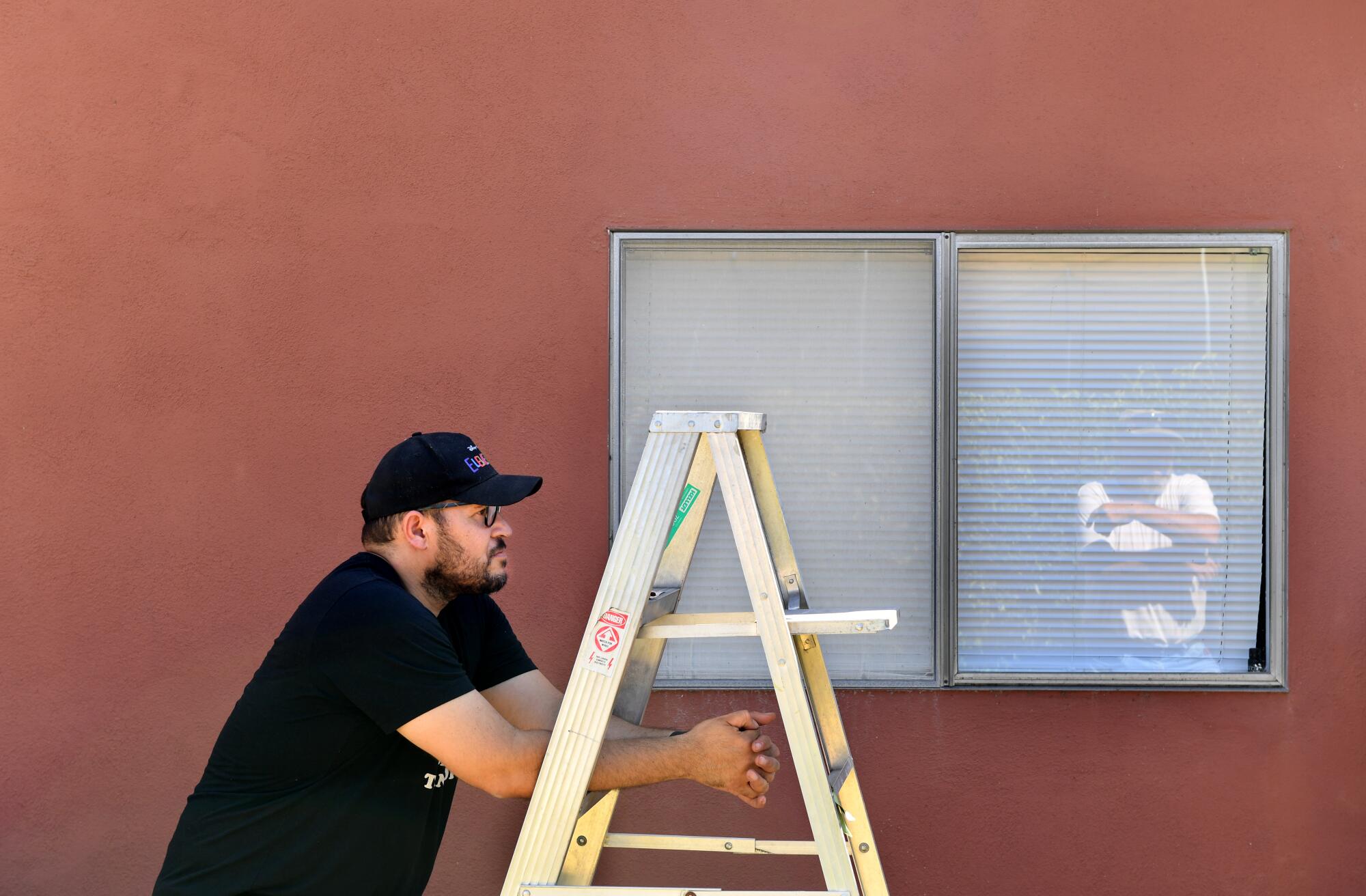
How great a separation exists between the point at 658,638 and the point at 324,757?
71 centimetres

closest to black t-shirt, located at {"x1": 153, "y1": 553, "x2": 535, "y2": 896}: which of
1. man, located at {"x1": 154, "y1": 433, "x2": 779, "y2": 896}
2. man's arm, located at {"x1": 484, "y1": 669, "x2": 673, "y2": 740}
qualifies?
man, located at {"x1": 154, "y1": 433, "x2": 779, "y2": 896}

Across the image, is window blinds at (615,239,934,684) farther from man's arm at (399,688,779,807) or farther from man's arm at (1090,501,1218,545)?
man's arm at (399,688,779,807)

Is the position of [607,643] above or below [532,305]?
below


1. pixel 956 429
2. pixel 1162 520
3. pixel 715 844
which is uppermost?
pixel 956 429

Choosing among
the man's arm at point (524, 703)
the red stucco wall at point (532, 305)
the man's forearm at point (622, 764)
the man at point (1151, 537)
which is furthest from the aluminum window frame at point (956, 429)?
the man's forearm at point (622, 764)

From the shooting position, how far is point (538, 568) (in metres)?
4.01

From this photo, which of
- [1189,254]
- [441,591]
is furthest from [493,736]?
[1189,254]

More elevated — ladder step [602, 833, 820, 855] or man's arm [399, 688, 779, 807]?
man's arm [399, 688, 779, 807]

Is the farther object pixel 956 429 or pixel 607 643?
pixel 956 429

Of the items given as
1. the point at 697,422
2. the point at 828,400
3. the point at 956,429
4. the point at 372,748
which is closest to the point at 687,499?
the point at 697,422

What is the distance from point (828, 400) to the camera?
411cm

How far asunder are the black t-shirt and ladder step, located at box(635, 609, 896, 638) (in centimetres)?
42

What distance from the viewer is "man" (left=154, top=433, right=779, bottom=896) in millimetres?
2281

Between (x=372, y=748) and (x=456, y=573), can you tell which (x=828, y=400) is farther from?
(x=372, y=748)
